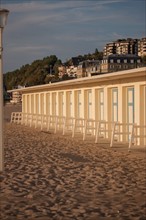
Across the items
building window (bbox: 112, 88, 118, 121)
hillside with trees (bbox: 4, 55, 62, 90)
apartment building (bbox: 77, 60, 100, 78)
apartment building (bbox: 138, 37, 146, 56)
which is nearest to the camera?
building window (bbox: 112, 88, 118, 121)

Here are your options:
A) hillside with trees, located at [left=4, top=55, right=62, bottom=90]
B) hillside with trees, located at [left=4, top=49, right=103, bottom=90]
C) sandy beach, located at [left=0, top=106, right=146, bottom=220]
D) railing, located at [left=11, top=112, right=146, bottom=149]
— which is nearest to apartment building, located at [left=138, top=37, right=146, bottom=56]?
hillside with trees, located at [left=4, top=49, right=103, bottom=90]

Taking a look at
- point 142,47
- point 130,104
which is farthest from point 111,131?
point 142,47

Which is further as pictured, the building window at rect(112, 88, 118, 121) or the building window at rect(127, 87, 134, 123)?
the building window at rect(112, 88, 118, 121)

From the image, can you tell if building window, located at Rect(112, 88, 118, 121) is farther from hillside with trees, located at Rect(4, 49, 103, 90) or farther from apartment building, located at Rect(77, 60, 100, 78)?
hillside with trees, located at Rect(4, 49, 103, 90)

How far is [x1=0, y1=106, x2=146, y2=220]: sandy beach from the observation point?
21.1 feet

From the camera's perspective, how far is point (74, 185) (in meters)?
8.33

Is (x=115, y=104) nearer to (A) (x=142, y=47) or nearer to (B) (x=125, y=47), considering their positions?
(A) (x=142, y=47)

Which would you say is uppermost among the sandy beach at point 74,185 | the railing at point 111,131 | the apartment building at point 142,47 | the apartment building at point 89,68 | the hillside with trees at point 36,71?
the apartment building at point 142,47

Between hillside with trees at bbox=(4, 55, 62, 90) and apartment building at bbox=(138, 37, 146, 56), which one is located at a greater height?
apartment building at bbox=(138, 37, 146, 56)

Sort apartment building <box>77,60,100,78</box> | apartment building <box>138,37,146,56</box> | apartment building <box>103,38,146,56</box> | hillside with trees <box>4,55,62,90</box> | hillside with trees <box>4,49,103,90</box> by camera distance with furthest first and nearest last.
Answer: apartment building <box>103,38,146,56</box> < apartment building <box>138,37,146,56</box> < hillside with trees <box>4,49,103,90</box> < hillside with trees <box>4,55,62,90</box> < apartment building <box>77,60,100,78</box>

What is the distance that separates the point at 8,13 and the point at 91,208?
3.18 m

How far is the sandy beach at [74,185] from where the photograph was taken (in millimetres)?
6438

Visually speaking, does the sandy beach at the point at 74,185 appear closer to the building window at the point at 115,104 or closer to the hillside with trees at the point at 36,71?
the building window at the point at 115,104

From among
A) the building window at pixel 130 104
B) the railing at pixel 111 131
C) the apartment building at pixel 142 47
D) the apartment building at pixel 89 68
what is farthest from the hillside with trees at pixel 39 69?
the building window at pixel 130 104
